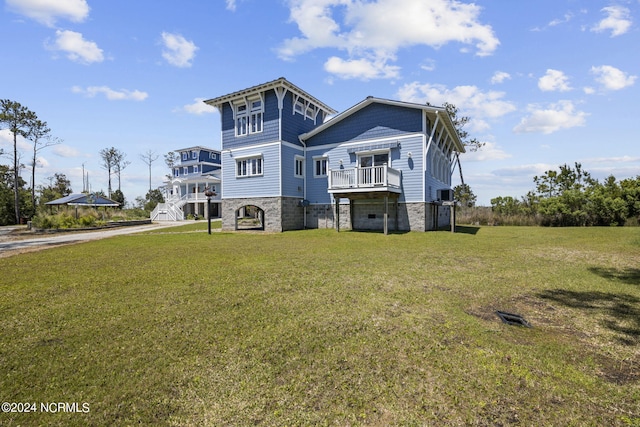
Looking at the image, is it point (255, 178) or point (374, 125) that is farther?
point (255, 178)

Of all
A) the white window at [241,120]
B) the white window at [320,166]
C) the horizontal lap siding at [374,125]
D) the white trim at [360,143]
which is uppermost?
the white window at [241,120]

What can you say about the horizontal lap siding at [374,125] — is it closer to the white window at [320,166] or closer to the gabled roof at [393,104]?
the gabled roof at [393,104]

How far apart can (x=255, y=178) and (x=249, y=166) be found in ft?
3.13

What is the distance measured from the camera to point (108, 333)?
12.5ft

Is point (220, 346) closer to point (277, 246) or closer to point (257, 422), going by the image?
point (257, 422)

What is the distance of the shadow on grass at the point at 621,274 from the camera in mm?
6389

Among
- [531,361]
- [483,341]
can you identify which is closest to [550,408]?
[531,361]

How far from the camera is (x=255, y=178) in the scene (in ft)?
61.3

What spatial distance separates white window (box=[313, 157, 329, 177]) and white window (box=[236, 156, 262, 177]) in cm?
350

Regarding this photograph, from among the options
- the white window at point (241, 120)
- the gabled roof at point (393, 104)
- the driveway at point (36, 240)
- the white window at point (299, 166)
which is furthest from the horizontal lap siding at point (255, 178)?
the driveway at point (36, 240)

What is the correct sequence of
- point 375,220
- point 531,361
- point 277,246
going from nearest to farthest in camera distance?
point 531,361, point 277,246, point 375,220

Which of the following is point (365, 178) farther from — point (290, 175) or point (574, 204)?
point (574, 204)

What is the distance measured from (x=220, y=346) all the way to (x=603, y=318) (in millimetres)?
5457

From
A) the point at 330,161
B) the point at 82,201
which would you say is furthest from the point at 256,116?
the point at 82,201
